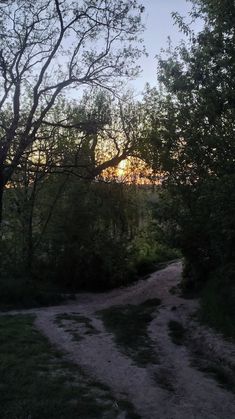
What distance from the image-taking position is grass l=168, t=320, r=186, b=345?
13.4 m

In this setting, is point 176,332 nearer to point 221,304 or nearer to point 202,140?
point 221,304

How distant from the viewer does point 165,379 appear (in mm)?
9578

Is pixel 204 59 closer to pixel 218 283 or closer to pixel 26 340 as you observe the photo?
pixel 218 283

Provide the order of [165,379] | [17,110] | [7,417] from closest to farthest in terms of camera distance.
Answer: [7,417]
[165,379]
[17,110]

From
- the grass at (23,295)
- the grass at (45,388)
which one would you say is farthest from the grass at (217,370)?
the grass at (23,295)

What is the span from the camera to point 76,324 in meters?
14.9

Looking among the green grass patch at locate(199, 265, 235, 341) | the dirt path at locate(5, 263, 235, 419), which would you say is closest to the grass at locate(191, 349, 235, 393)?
the dirt path at locate(5, 263, 235, 419)

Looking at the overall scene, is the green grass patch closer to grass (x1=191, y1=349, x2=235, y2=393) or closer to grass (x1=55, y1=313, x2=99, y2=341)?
grass (x1=191, y1=349, x2=235, y2=393)

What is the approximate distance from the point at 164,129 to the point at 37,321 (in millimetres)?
8452

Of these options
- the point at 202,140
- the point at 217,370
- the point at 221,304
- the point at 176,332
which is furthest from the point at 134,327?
the point at 202,140

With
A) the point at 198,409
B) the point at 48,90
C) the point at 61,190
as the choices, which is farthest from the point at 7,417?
the point at 61,190

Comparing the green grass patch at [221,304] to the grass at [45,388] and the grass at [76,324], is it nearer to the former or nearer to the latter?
the grass at [76,324]

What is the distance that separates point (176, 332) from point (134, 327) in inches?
52.2

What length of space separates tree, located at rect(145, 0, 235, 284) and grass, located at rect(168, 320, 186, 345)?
98.6 inches
